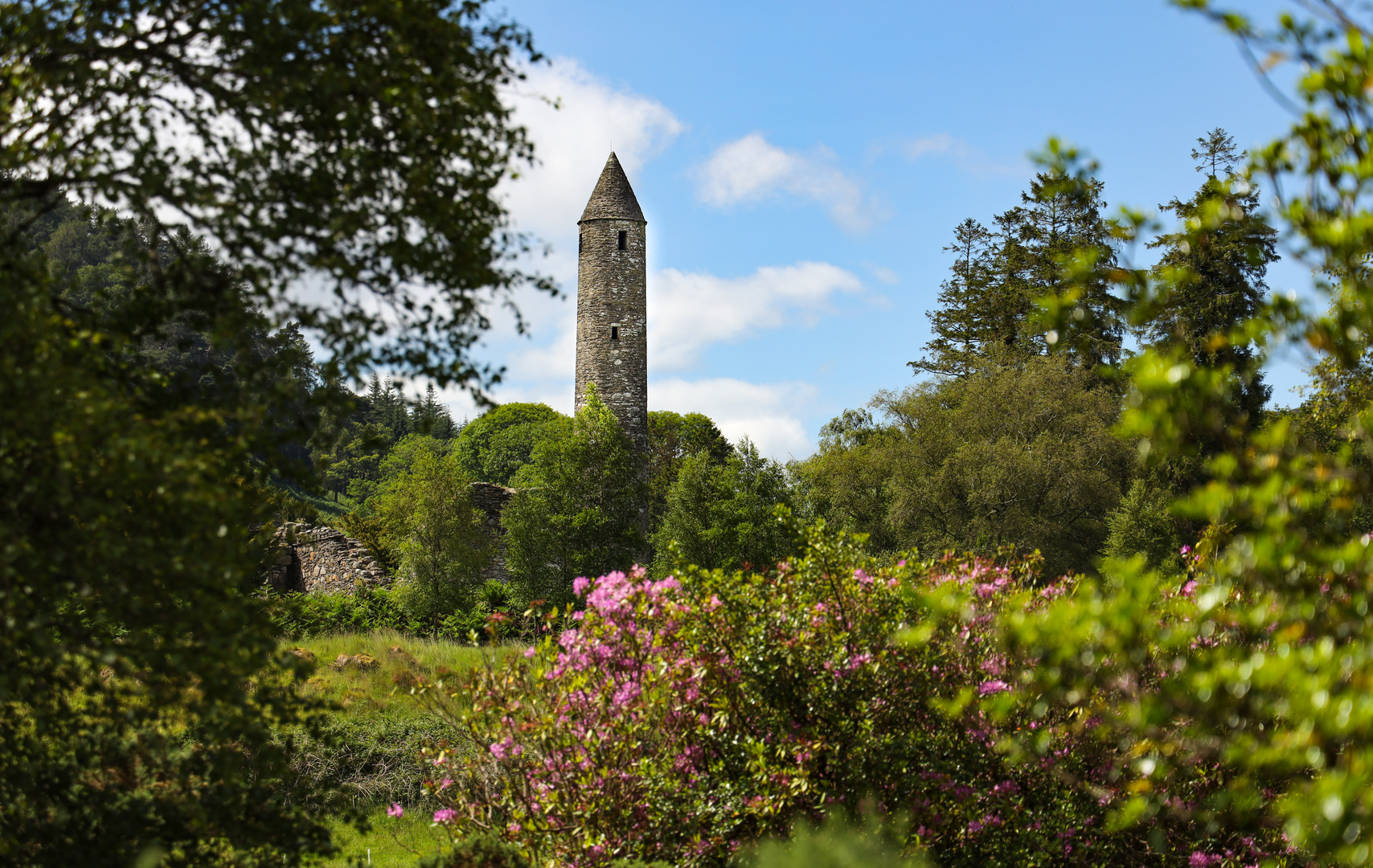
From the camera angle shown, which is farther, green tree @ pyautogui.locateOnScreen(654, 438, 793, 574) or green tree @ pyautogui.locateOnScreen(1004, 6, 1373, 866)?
green tree @ pyautogui.locateOnScreen(654, 438, 793, 574)

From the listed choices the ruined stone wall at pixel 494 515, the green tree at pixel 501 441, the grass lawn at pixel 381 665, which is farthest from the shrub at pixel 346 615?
the green tree at pixel 501 441

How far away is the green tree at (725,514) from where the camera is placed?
998 inches

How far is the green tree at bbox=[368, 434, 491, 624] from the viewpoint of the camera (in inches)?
980

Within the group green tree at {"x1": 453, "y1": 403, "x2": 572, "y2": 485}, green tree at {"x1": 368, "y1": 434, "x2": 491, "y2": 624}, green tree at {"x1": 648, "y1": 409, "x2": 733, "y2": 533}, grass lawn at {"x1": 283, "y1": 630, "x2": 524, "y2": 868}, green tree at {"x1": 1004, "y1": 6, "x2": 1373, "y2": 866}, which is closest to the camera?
green tree at {"x1": 1004, "y1": 6, "x2": 1373, "y2": 866}

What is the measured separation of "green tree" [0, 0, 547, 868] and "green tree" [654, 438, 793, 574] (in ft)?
64.5

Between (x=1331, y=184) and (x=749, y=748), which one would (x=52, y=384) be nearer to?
(x=749, y=748)

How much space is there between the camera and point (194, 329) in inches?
198

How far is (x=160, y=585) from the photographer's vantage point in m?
4.09

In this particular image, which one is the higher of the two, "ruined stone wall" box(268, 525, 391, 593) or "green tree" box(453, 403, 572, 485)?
"green tree" box(453, 403, 572, 485)

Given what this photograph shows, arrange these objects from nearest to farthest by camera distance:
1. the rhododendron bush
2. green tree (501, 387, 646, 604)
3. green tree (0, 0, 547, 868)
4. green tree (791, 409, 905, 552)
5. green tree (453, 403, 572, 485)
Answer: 1. green tree (0, 0, 547, 868)
2. the rhododendron bush
3. green tree (501, 387, 646, 604)
4. green tree (791, 409, 905, 552)
5. green tree (453, 403, 572, 485)

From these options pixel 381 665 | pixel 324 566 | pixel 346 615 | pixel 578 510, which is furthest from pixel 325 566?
pixel 381 665

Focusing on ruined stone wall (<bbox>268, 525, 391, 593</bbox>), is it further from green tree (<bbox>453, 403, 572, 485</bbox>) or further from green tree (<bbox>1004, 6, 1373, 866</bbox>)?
green tree (<bbox>453, 403, 572, 485</bbox>)

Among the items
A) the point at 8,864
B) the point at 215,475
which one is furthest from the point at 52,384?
the point at 8,864

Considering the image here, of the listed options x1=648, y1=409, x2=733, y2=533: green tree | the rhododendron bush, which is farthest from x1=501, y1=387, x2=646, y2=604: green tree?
the rhododendron bush
